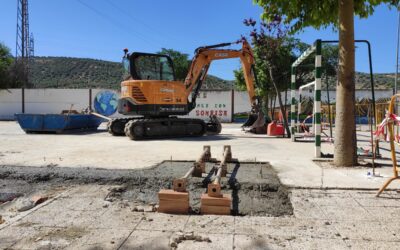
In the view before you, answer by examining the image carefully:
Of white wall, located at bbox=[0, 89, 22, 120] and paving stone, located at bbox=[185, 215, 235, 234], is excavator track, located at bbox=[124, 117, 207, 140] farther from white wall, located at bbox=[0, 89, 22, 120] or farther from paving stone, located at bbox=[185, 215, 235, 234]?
white wall, located at bbox=[0, 89, 22, 120]

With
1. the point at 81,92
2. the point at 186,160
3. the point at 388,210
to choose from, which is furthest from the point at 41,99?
the point at 388,210

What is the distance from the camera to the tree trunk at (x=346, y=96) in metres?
7.32

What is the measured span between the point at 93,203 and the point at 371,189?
3.85 m

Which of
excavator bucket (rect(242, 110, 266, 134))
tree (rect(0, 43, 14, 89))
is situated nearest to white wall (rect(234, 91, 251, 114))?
excavator bucket (rect(242, 110, 266, 134))

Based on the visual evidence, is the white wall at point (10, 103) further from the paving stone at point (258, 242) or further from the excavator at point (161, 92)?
the paving stone at point (258, 242)

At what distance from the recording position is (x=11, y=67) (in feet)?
141

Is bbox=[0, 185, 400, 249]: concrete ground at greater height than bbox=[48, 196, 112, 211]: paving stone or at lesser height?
lesser

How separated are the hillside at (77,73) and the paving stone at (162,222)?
55.2m

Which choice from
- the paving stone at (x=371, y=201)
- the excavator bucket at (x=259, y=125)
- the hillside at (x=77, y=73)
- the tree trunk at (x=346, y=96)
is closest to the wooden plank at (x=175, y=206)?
the paving stone at (x=371, y=201)

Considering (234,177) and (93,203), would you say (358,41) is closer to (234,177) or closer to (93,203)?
(234,177)

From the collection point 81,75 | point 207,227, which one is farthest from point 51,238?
point 81,75

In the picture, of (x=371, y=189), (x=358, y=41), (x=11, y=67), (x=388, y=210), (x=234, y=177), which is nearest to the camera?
(x=388, y=210)

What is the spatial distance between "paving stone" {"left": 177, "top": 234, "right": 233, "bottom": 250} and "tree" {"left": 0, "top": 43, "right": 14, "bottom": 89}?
38246 millimetres

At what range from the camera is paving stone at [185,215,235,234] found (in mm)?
3830
